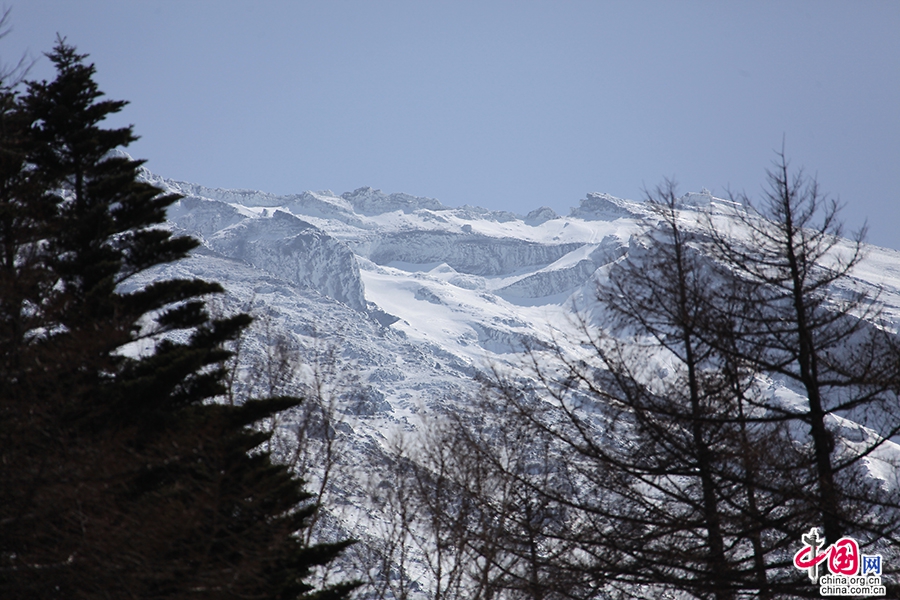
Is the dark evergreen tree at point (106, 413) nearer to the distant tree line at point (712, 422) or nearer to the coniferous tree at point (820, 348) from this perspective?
the distant tree line at point (712, 422)

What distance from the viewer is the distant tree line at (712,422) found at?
6.70m

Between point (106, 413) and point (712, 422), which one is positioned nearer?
point (712, 422)

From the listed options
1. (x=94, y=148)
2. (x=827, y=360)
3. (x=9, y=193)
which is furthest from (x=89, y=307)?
(x=827, y=360)

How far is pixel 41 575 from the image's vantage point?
703cm

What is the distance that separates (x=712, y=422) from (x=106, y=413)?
8933 millimetres

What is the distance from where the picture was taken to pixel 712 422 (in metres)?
6.93

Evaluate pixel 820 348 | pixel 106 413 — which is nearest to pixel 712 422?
pixel 820 348


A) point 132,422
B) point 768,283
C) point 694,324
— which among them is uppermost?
point 768,283

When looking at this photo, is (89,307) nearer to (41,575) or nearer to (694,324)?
(41,575)

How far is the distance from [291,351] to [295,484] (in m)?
8.28

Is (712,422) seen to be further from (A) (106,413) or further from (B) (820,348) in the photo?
(A) (106,413)

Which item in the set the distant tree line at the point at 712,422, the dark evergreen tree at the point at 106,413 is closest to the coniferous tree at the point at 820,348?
the distant tree line at the point at 712,422

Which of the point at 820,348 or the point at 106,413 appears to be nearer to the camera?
the point at 820,348

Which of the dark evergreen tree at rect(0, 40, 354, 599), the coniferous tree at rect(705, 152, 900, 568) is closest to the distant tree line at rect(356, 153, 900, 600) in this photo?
the coniferous tree at rect(705, 152, 900, 568)
